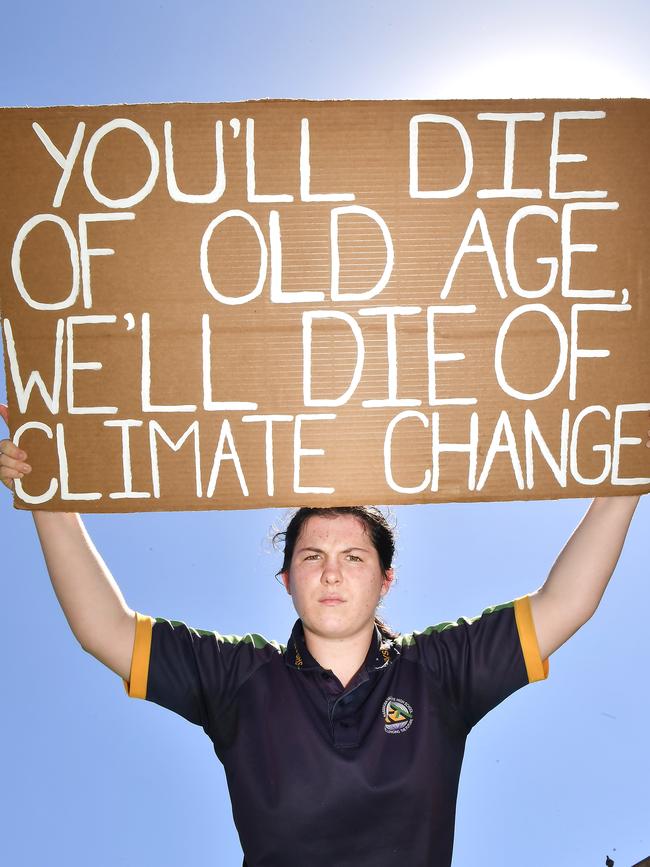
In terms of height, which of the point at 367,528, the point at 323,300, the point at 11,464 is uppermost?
the point at 323,300

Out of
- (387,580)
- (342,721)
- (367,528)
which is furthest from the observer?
(387,580)

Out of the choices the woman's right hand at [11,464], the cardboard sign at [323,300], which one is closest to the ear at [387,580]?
the cardboard sign at [323,300]

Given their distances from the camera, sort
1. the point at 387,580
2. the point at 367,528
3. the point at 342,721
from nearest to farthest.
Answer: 1. the point at 342,721
2. the point at 367,528
3. the point at 387,580

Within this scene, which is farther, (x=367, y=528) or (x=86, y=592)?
(x=367, y=528)

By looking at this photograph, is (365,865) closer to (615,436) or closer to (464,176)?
(615,436)

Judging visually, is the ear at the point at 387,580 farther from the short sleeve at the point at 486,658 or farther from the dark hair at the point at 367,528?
the short sleeve at the point at 486,658

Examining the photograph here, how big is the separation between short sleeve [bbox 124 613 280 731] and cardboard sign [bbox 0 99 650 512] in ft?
0.91

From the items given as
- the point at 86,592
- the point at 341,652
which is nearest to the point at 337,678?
the point at 341,652

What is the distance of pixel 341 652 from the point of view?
5.04 ft

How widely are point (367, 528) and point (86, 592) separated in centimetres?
60

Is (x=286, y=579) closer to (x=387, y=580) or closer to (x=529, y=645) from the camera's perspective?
(x=387, y=580)

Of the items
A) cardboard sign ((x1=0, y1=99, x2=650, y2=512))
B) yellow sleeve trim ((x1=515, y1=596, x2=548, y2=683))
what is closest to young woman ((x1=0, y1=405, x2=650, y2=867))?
yellow sleeve trim ((x1=515, y1=596, x2=548, y2=683))

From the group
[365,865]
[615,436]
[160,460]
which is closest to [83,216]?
[160,460]

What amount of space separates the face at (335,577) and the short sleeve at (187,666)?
0.17 m
